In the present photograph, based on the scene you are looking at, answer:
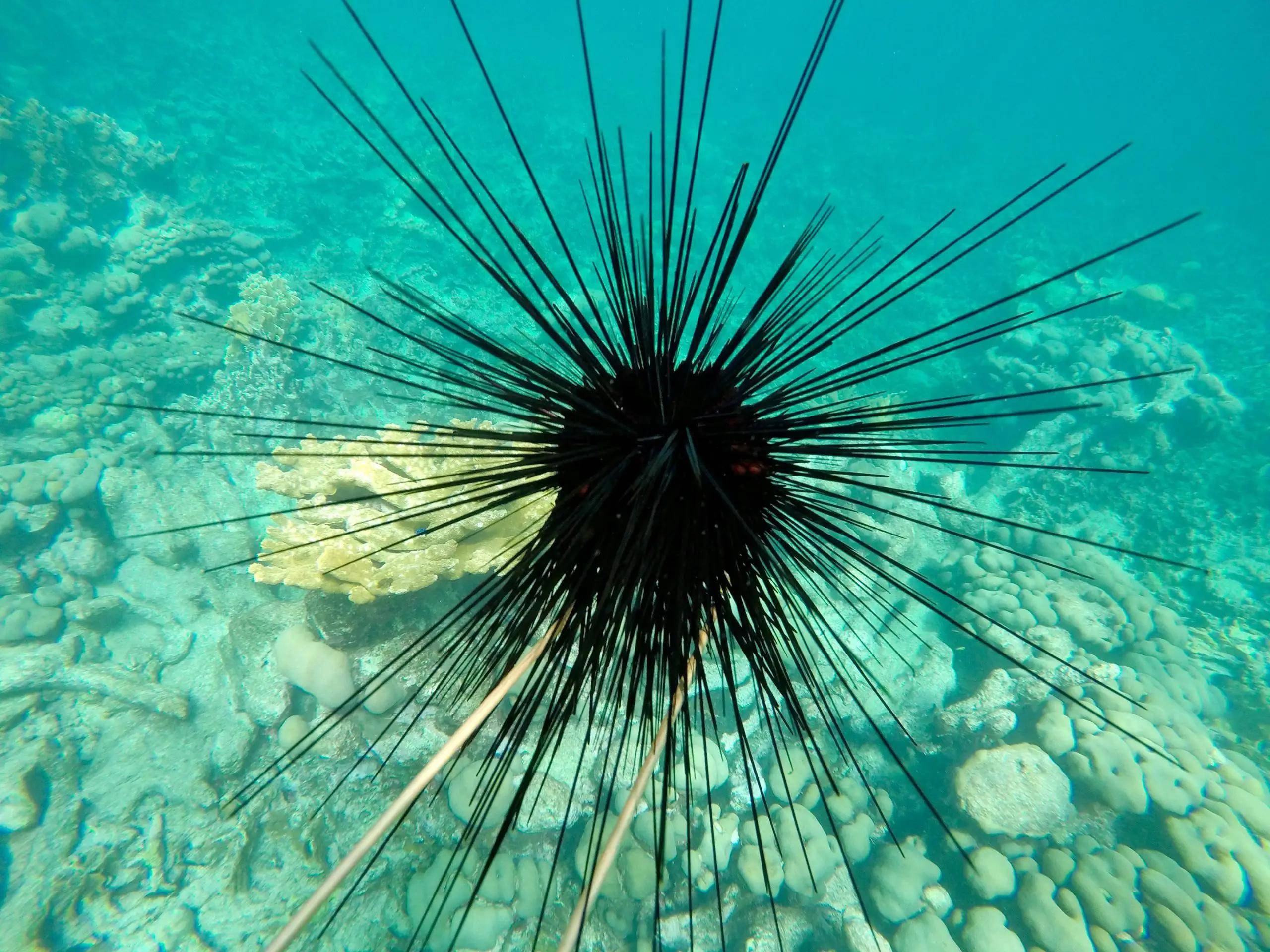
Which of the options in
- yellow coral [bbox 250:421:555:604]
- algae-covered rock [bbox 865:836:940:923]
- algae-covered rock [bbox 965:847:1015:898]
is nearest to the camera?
yellow coral [bbox 250:421:555:604]

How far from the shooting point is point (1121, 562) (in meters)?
12.2

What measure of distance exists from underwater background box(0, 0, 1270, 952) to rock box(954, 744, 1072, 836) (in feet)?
0.11

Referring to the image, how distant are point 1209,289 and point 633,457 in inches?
1330

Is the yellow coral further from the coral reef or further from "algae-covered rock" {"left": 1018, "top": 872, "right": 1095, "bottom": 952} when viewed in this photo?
the coral reef

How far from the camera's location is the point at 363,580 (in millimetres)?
4766

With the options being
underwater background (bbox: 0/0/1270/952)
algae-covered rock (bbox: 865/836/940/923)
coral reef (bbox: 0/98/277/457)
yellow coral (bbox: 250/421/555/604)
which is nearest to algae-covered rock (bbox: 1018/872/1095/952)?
underwater background (bbox: 0/0/1270/952)

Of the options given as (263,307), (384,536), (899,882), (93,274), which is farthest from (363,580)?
(93,274)

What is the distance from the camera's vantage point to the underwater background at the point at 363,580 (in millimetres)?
5281

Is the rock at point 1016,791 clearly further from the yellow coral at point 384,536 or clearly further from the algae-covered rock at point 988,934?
the yellow coral at point 384,536

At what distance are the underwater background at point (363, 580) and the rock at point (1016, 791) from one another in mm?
32

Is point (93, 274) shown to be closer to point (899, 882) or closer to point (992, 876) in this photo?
point (899, 882)

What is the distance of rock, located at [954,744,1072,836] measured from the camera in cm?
560

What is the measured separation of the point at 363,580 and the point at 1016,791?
21.6ft

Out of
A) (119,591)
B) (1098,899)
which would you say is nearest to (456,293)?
(119,591)
